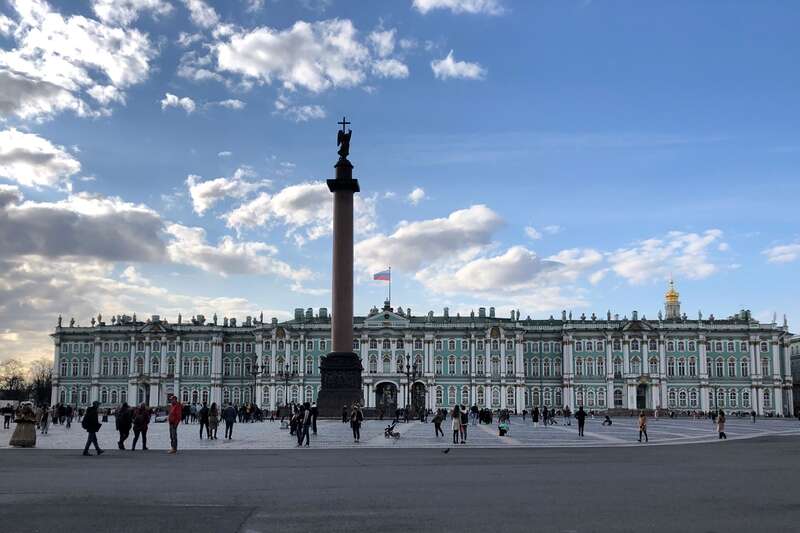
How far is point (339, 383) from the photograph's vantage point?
56156mm

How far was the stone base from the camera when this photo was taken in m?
55.2

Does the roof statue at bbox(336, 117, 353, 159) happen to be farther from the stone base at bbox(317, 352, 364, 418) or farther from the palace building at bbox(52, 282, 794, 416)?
the palace building at bbox(52, 282, 794, 416)

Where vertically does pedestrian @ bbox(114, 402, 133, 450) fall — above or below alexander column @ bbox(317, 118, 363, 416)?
below

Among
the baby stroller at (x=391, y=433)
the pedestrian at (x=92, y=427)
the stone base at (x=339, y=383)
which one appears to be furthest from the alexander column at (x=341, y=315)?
the pedestrian at (x=92, y=427)

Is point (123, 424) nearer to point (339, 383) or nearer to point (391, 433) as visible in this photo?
point (391, 433)

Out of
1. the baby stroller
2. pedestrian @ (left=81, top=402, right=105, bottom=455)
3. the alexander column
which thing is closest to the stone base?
the alexander column

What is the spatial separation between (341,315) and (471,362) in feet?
220

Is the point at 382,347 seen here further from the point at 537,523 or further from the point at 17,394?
the point at 537,523

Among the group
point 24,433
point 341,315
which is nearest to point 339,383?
point 341,315

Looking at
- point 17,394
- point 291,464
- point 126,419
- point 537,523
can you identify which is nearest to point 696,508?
point 537,523

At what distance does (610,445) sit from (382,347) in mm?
87744

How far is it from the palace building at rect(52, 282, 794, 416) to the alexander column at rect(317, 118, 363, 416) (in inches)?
2304

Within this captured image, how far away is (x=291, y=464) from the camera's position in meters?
21.7

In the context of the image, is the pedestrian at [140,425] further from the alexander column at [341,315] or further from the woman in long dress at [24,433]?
the alexander column at [341,315]
